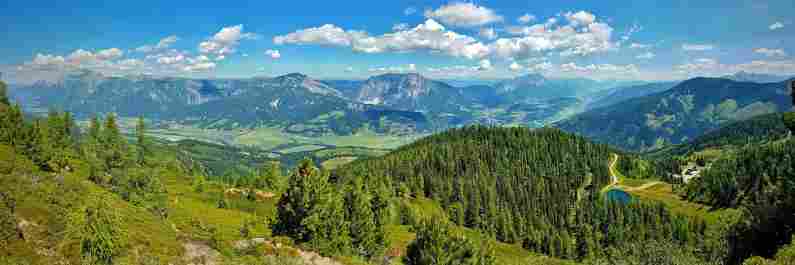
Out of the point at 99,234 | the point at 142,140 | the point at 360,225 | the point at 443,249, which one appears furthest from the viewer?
the point at 142,140

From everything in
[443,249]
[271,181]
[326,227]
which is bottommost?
[271,181]

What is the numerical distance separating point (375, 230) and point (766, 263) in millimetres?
44867

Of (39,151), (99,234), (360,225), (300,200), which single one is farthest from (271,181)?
(99,234)

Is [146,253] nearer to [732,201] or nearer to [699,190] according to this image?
[732,201]

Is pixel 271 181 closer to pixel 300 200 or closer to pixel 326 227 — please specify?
pixel 300 200

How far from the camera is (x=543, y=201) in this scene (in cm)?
18412

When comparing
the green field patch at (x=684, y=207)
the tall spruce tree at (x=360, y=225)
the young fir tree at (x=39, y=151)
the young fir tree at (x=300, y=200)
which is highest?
the young fir tree at (x=39, y=151)

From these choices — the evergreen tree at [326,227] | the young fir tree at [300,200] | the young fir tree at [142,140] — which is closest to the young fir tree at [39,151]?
the young fir tree at [300,200]

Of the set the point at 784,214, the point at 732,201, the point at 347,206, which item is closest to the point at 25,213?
the point at 347,206

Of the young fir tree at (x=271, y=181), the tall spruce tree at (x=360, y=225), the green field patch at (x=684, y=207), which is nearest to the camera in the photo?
the tall spruce tree at (x=360, y=225)

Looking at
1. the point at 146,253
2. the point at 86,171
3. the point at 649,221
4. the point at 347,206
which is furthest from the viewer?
the point at 649,221

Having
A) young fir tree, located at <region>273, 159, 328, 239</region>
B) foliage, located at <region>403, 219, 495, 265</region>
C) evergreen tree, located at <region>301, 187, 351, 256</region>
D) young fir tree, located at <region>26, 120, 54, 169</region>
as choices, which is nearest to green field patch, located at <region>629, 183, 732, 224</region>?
foliage, located at <region>403, 219, 495, 265</region>

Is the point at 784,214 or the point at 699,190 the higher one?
the point at 784,214

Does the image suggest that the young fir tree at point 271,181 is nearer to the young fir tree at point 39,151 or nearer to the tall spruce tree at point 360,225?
the young fir tree at point 39,151
